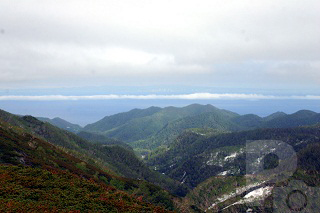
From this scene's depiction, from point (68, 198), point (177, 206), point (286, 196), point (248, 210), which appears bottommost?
point (248, 210)

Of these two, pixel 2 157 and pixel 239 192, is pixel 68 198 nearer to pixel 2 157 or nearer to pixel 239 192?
pixel 2 157

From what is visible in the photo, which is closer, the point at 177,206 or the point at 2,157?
the point at 2,157

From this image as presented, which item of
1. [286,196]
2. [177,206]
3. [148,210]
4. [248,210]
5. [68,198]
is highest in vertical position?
[68,198]

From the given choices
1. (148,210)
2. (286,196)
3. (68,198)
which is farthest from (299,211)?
(68,198)

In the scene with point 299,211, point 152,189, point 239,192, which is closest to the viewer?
point 152,189

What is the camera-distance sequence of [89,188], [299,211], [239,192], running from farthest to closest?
[239,192]
[299,211]
[89,188]

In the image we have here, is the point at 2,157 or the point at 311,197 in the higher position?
the point at 2,157

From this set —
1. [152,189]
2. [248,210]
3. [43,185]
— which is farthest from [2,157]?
[248,210]

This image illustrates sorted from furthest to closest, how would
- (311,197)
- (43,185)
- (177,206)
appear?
(311,197)
(177,206)
(43,185)

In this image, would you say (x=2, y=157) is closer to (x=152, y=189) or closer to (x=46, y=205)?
(x=46, y=205)
